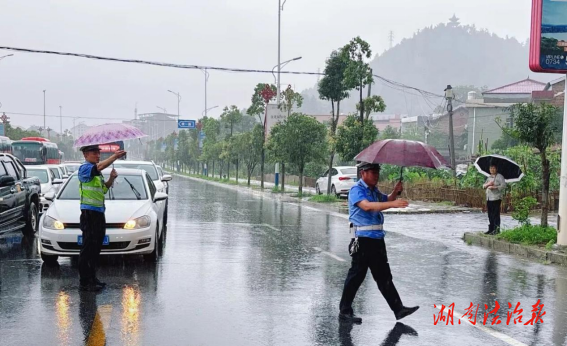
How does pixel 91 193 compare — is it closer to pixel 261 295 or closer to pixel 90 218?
pixel 90 218

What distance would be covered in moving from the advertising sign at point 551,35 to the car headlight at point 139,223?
286 inches

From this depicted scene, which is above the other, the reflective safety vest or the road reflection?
the reflective safety vest

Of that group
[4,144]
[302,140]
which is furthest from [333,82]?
[4,144]

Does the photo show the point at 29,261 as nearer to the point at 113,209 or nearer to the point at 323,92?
the point at 113,209

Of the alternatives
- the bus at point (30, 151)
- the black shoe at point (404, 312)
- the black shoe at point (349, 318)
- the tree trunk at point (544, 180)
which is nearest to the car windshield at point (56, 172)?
the bus at point (30, 151)

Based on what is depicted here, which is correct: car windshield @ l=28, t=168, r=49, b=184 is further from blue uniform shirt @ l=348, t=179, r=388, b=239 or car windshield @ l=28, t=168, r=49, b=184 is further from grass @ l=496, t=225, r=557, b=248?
blue uniform shirt @ l=348, t=179, r=388, b=239

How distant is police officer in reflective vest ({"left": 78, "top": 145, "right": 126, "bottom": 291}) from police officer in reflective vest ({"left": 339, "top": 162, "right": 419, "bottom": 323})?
322 centimetres

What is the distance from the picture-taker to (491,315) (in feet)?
23.4

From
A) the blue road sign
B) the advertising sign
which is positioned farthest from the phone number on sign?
the blue road sign

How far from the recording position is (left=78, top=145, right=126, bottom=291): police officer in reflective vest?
798cm

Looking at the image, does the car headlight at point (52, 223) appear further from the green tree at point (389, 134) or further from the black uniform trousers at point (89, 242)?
the green tree at point (389, 134)

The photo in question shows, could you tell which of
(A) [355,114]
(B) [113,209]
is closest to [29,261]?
(B) [113,209]

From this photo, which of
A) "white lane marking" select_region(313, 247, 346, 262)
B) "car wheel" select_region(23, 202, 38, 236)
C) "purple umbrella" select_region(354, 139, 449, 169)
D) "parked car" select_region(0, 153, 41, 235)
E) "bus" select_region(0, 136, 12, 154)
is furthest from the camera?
"bus" select_region(0, 136, 12, 154)

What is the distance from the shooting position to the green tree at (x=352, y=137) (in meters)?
25.2
